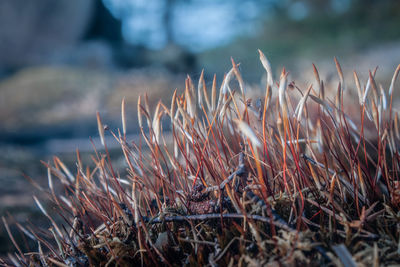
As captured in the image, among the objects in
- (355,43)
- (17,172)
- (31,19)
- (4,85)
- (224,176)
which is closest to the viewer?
(224,176)

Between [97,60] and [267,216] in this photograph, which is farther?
[97,60]

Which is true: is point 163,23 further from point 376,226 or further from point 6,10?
point 376,226

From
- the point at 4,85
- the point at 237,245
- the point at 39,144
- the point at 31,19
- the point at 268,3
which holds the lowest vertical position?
the point at 39,144

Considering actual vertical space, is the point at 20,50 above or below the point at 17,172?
above

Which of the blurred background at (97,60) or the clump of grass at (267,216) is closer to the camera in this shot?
the clump of grass at (267,216)

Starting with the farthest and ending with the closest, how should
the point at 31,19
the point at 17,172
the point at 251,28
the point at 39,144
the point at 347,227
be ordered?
1. the point at 251,28
2. the point at 31,19
3. the point at 39,144
4. the point at 17,172
5. the point at 347,227

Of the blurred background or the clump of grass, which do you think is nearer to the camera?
the clump of grass

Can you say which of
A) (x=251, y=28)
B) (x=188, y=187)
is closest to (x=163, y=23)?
(x=251, y=28)

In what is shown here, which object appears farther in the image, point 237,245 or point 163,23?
point 163,23

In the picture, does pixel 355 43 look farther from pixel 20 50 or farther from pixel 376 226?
pixel 376 226
